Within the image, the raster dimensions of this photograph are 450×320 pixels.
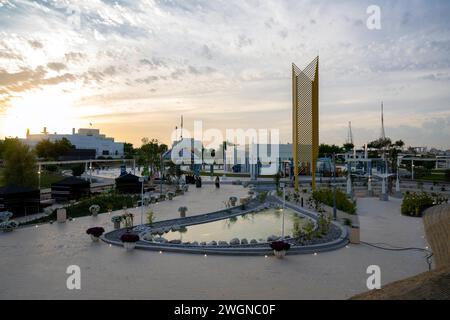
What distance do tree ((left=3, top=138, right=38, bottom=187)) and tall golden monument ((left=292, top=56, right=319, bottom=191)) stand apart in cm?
1723

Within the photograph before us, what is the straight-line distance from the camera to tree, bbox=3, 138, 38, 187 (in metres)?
22.0

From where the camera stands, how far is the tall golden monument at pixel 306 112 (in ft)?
66.0

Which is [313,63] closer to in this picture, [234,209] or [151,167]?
[234,209]

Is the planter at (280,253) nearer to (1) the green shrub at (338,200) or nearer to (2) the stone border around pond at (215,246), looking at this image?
(2) the stone border around pond at (215,246)

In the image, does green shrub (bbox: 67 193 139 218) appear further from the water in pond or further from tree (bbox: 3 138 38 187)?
the water in pond

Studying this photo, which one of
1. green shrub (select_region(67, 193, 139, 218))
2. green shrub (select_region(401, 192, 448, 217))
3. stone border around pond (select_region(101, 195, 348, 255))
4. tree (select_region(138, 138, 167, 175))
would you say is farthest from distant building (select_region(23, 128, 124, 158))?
green shrub (select_region(401, 192, 448, 217))

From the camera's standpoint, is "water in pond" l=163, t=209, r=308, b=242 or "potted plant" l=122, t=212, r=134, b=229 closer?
"water in pond" l=163, t=209, r=308, b=242

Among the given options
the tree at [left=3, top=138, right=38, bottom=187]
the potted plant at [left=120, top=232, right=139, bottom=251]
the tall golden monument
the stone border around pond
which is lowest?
the stone border around pond

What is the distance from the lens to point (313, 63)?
67.1 ft

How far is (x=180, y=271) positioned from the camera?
9109 mm

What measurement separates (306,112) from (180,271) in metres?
14.0
